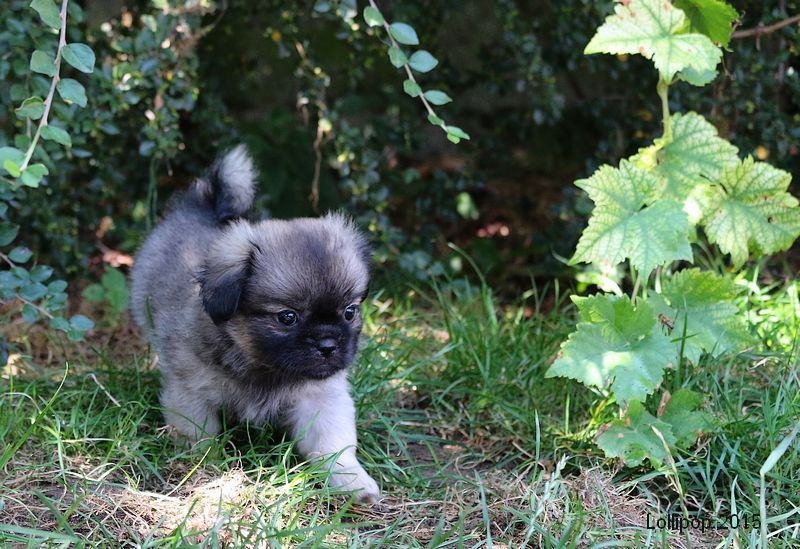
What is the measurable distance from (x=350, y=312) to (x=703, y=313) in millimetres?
1142

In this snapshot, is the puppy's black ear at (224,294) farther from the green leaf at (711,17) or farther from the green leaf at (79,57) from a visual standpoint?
the green leaf at (711,17)

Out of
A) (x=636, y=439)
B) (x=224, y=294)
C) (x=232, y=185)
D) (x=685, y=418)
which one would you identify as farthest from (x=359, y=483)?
(x=232, y=185)

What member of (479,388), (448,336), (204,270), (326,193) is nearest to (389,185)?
(326,193)

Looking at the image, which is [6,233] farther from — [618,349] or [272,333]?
[618,349]

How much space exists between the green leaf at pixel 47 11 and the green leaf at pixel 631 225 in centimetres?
159

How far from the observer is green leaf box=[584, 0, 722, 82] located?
2.95 meters

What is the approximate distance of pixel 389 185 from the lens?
481cm

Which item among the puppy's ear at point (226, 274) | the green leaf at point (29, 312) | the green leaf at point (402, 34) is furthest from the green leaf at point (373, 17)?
the green leaf at point (29, 312)

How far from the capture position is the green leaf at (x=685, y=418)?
299cm

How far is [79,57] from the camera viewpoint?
2.85 meters

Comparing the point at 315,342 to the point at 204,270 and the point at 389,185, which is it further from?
the point at 389,185

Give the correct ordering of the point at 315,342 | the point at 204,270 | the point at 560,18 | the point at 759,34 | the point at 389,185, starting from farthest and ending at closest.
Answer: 1. the point at 389,185
2. the point at 560,18
3. the point at 759,34
4. the point at 204,270
5. the point at 315,342

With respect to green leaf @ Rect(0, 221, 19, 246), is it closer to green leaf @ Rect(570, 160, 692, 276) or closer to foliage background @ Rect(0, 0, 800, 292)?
foliage background @ Rect(0, 0, 800, 292)

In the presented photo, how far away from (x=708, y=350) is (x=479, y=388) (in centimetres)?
84
